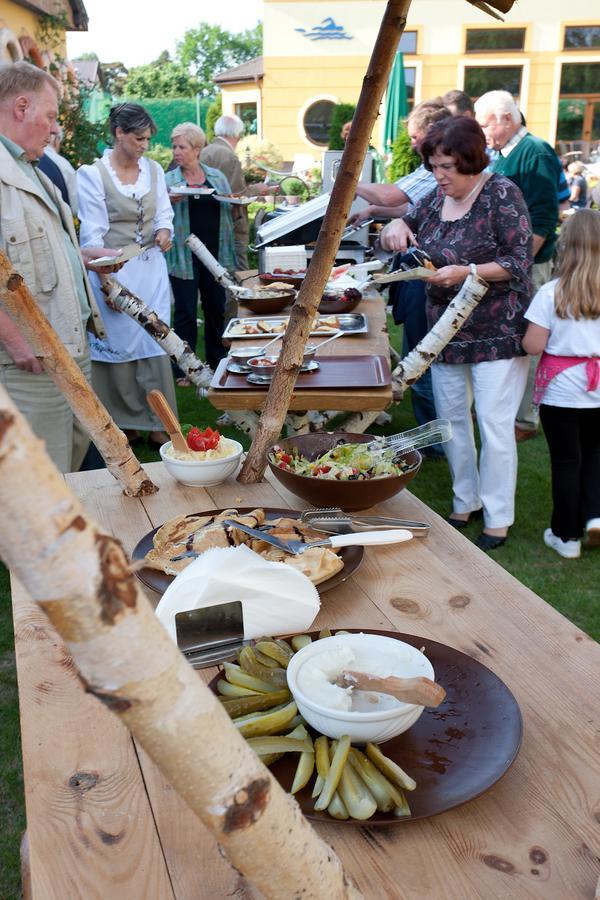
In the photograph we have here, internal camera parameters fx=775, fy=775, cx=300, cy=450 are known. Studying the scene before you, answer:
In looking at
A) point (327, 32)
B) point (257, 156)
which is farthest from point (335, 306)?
point (327, 32)

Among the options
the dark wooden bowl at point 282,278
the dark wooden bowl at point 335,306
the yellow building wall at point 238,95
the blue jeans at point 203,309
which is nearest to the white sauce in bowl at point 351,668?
the dark wooden bowl at point 335,306

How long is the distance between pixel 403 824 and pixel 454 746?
15 centimetres

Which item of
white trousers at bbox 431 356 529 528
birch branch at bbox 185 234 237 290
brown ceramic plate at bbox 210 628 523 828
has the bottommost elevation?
white trousers at bbox 431 356 529 528

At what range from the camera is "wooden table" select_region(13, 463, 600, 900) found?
0.92 meters

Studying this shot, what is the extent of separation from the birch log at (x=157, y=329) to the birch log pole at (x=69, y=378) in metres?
1.25

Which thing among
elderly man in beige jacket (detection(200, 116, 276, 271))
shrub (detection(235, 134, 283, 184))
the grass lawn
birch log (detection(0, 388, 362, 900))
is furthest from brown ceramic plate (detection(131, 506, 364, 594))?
shrub (detection(235, 134, 283, 184))

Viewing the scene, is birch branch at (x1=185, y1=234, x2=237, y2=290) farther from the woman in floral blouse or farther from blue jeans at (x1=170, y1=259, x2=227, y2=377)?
blue jeans at (x1=170, y1=259, x2=227, y2=377)

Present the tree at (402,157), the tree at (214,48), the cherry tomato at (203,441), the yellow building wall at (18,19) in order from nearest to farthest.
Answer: the cherry tomato at (203,441) < the tree at (402,157) < the yellow building wall at (18,19) < the tree at (214,48)

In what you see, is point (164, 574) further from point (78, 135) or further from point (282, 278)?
point (78, 135)

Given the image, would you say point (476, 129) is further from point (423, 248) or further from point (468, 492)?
point (468, 492)

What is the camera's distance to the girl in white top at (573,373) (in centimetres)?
339

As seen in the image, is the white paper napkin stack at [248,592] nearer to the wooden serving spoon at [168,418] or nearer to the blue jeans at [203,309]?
the wooden serving spoon at [168,418]

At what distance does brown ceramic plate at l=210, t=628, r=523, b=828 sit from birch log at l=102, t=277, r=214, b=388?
2272 millimetres

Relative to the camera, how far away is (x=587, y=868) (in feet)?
3.04
